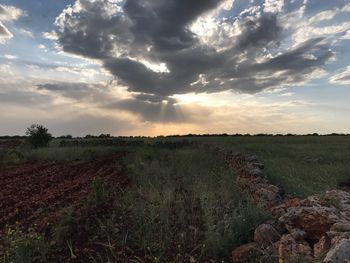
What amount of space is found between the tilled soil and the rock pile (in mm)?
3649

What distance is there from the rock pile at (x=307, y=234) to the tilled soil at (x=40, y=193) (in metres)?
3.65

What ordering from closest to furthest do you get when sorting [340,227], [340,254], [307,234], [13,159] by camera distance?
[340,254], [340,227], [307,234], [13,159]

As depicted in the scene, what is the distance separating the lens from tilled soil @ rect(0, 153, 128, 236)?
321 inches

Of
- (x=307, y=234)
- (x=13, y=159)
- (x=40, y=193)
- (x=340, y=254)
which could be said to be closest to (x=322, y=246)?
(x=307, y=234)

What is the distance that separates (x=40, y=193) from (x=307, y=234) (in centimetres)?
764

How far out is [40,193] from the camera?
10.9 metres

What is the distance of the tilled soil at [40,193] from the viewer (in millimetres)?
8148

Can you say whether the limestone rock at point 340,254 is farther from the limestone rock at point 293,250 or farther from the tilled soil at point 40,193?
the tilled soil at point 40,193

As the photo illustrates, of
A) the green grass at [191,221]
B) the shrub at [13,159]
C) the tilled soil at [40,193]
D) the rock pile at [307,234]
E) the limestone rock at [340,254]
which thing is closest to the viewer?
the limestone rock at [340,254]

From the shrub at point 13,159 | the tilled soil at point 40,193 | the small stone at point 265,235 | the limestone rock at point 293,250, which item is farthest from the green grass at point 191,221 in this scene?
the shrub at point 13,159

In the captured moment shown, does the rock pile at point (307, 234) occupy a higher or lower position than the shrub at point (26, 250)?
higher

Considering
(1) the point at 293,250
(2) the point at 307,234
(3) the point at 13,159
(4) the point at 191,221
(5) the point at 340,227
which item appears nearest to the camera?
(1) the point at 293,250

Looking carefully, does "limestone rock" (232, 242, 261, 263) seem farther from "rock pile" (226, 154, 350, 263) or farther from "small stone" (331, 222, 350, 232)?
"small stone" (331, 222, 350, 232)

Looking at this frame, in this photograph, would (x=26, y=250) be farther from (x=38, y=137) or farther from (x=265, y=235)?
(x=38, y=137)
